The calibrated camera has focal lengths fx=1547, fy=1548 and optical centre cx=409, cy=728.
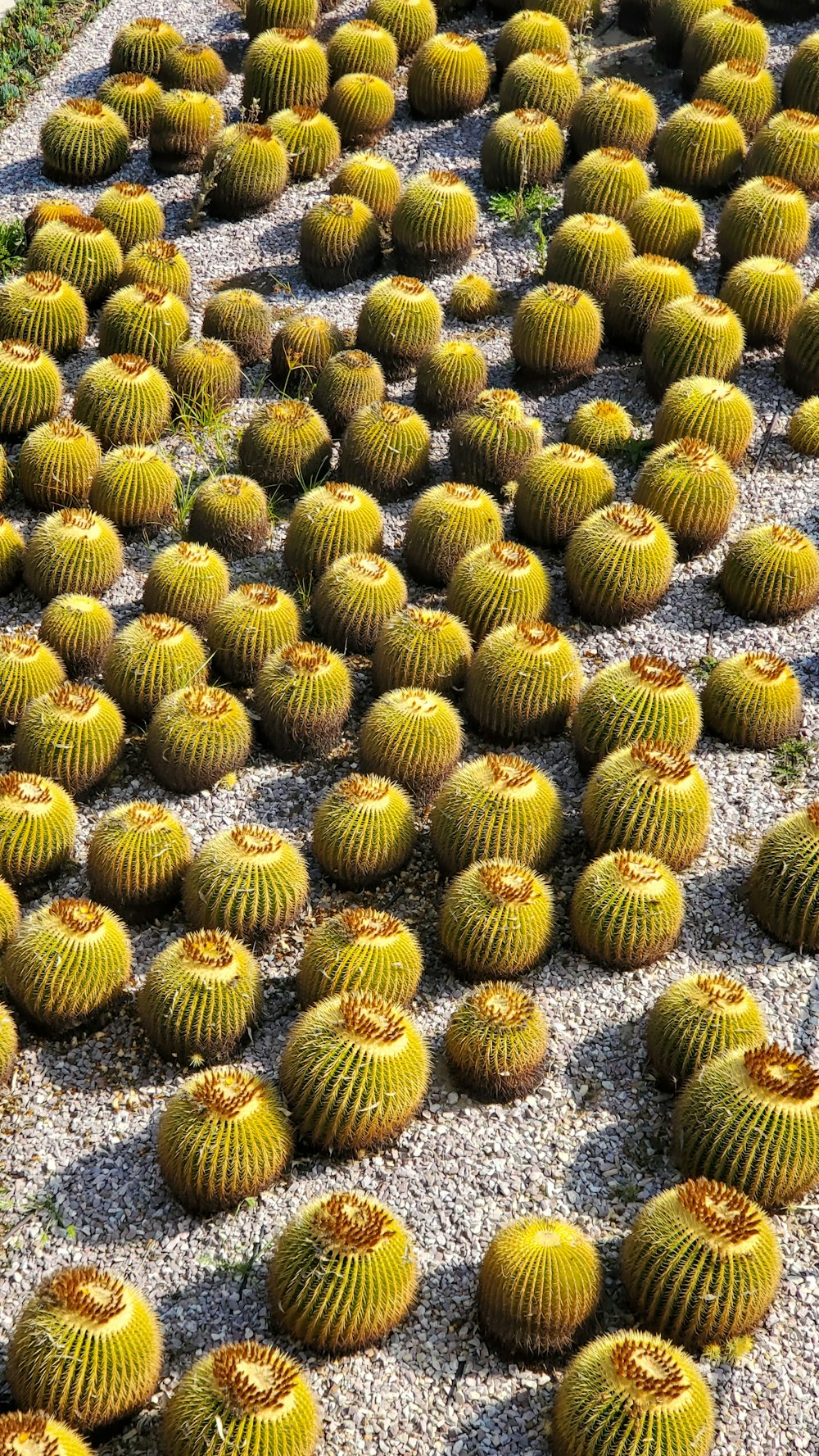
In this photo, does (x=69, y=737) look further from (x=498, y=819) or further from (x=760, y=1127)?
(x=760, y=1127)


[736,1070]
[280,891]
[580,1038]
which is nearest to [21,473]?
[280,891]

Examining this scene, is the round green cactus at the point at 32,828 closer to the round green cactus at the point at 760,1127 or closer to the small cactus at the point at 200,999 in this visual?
the small cactus at the point at 200,999

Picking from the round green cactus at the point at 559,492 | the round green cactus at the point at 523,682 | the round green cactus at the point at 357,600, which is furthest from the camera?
the round green cactus at the point at 559,492

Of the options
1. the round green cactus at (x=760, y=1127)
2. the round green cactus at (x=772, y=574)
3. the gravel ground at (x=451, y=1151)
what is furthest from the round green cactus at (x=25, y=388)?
the round green cactus at (x=760, y=1127)

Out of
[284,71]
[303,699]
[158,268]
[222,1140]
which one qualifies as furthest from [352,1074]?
[284,71]

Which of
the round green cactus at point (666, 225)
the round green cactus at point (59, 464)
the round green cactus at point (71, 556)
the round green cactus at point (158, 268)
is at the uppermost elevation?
the round green cactus at point (158, 268)

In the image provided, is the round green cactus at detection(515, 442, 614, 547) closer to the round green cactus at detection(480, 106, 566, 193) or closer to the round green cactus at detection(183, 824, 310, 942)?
the round green cactus at detection(183, 824, 310, 942)
